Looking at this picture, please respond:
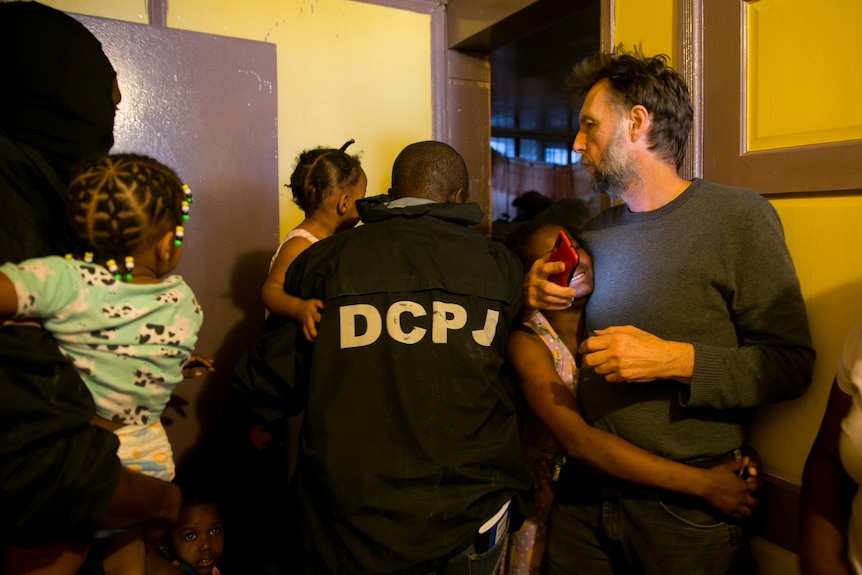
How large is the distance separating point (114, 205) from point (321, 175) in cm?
116

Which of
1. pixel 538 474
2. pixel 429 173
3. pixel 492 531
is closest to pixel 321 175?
pixel 429 173

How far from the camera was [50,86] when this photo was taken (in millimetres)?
1650

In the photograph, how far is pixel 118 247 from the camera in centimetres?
147

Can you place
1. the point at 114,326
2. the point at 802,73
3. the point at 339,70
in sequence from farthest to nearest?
the point at 339,70
the point at 802,73
the point at 114,326

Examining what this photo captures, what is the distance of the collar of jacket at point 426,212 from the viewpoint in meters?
1.79

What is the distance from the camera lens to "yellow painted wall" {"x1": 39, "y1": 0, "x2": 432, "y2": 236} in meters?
2.90

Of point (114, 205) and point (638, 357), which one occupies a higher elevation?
point (114, 205)

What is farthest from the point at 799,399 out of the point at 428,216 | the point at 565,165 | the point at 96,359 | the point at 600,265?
the point at 565,165

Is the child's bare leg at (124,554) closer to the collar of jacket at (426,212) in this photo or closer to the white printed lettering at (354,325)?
the white printed lettering at (354,325)

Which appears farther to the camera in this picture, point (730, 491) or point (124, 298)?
point (730, 491)

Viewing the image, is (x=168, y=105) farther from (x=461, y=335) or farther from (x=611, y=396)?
(x=611, y=396)

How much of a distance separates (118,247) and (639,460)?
1.38 meters

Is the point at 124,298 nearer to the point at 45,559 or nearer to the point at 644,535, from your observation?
the point at 45,559

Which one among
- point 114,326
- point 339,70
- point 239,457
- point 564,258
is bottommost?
point 239,457
